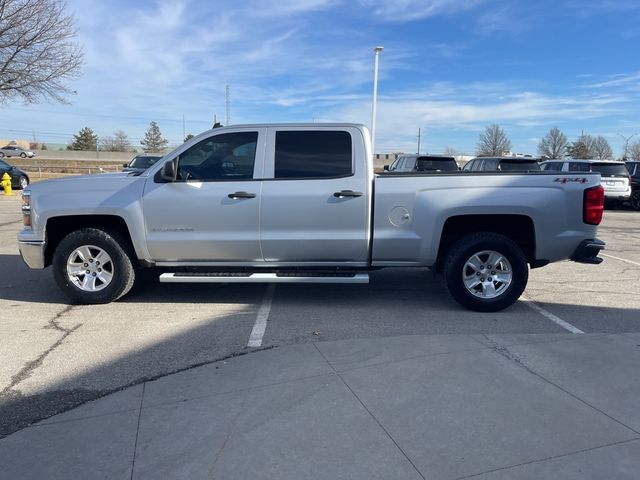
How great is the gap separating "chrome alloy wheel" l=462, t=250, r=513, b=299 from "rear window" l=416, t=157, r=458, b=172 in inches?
418

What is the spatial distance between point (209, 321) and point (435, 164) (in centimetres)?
1235

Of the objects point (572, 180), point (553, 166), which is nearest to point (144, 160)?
point (572, 180)

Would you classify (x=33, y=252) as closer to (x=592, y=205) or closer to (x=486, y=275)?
(x=486, y=275)

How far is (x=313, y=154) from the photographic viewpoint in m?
5.82

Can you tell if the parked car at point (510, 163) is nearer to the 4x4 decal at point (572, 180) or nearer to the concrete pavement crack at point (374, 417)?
the 4x4 decal at point (572, 180)

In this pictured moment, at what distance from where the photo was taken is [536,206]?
5523 millimetres

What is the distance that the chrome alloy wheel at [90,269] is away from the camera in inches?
231

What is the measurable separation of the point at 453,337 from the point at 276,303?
2.16m

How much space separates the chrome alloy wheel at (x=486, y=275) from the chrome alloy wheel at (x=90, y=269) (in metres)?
4.10

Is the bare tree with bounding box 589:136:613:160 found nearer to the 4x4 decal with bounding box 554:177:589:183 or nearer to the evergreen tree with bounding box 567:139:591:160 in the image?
the evergreen tree with bounding box 567:139:591:160

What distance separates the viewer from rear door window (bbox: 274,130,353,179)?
577 centimetres

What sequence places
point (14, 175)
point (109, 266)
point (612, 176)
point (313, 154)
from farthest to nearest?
point (14, 175)
point (612, 176)
point (109, 266)
point (313, 154)

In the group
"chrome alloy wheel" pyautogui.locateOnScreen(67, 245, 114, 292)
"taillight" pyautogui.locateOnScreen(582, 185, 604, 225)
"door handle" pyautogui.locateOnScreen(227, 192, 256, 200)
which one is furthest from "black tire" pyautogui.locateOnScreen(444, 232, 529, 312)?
"chrome alloy wheel" pyautogui.locateOnScreen(67, 245, 114, 292)

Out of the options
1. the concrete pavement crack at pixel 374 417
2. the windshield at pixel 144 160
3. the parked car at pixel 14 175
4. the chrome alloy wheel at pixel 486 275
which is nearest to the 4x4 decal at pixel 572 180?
the chrome alloy wheel at pixel 486 275
